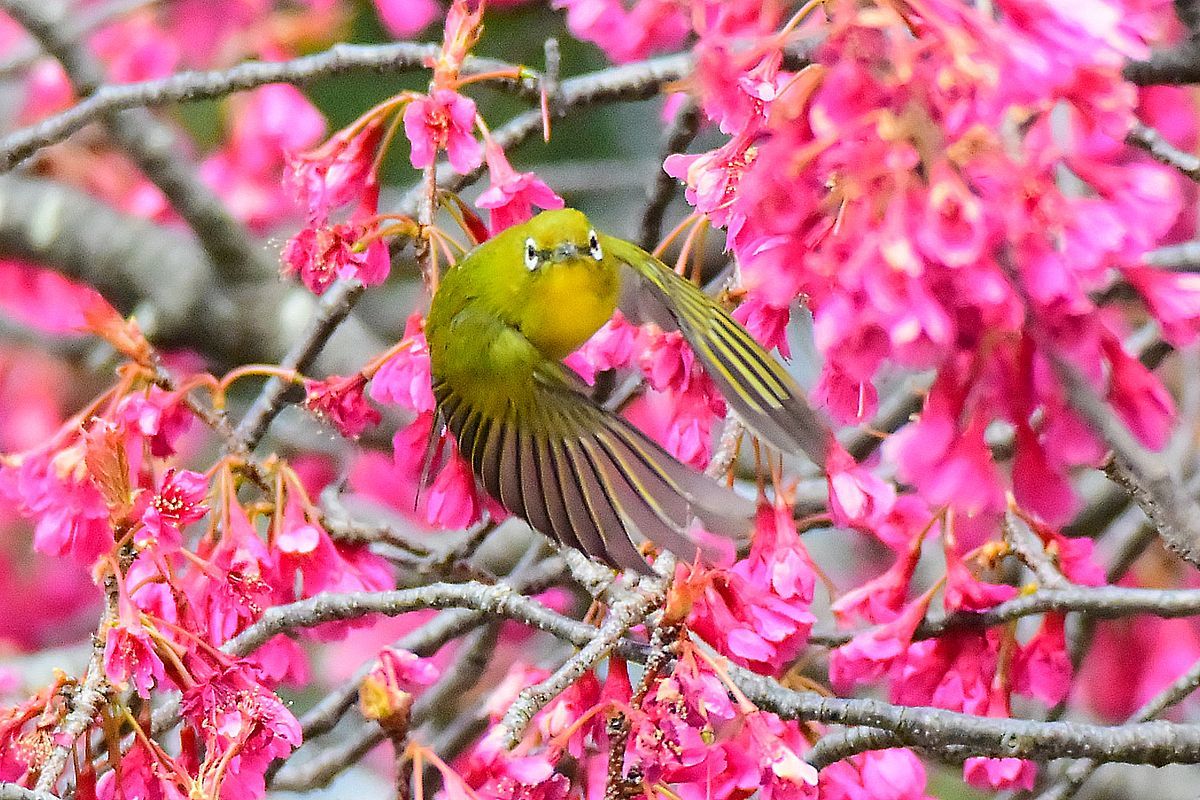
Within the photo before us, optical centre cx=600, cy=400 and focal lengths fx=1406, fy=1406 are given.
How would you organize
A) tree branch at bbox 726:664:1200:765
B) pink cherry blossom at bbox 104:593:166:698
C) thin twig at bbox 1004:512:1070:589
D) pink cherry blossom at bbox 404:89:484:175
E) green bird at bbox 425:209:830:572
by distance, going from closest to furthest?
tree branch at bbox 726:664:1200:765, pink cherry blossom at bbox 104:593:166:698, green bird at bbox 425:209:830:572, thin twig at bbox 1004:512:1070:589, pink cherry blossom at bbox 404:89:484:175

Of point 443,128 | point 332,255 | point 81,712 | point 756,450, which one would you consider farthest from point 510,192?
point 81,712

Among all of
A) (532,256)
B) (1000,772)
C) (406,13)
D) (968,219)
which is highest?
(968,219)

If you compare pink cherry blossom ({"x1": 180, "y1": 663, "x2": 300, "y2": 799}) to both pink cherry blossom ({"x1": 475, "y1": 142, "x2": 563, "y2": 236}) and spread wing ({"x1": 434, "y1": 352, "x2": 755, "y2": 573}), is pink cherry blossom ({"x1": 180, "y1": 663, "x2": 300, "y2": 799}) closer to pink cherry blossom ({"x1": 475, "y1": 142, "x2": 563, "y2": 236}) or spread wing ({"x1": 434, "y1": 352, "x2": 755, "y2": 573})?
spread wing ({"x1": 434, "y1": 352, "x2": 755, "y2": 573})

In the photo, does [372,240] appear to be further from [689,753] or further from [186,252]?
[186,252]

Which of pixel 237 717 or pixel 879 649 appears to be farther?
pixel 879 649

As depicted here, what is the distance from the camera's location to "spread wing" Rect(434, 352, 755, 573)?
139 centimetres

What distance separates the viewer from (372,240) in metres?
1.76

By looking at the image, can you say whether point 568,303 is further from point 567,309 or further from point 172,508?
point 172,508

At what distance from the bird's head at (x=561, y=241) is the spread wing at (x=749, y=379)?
221 mm

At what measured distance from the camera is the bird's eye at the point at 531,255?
1862 millimetres

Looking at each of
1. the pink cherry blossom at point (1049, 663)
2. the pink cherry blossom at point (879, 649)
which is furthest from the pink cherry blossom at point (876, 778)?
the pink cherry blossom at point (1049, 663)

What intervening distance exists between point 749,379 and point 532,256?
1.75 ft

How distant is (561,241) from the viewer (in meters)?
1.83

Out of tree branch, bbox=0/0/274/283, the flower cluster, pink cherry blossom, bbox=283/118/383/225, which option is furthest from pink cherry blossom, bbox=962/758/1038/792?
tree branch, bbox=0/0/274/283
